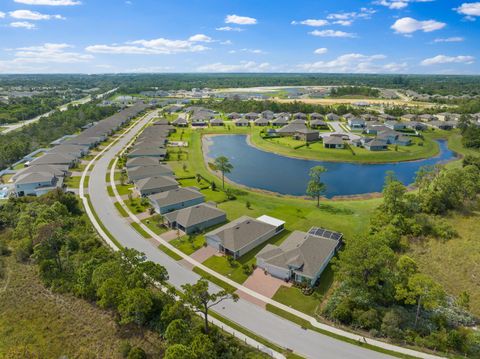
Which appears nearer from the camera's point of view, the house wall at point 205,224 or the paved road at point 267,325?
the paved road at point 267,325

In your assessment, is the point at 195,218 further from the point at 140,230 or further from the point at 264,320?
the point at 264,320

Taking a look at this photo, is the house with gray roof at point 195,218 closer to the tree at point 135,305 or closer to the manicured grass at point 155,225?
the manicured grass at point 155,225

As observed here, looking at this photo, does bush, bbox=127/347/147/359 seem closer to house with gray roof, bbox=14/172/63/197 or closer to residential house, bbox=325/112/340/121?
house with gray roof, bbox=14/172/63/197

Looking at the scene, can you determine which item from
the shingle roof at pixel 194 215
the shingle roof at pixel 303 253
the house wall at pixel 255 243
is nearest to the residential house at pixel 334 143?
the shingle roof at pixel 194 215

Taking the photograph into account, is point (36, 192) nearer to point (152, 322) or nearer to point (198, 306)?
point (152, 322)

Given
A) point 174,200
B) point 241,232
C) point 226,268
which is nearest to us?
point 226,268

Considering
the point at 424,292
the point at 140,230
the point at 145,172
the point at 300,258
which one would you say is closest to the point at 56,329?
the point at 140,230

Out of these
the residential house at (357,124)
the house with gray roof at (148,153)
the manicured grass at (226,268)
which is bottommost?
the manicured grass at (226,268)
